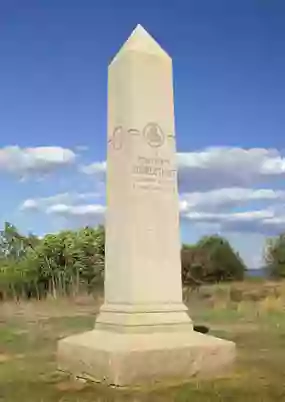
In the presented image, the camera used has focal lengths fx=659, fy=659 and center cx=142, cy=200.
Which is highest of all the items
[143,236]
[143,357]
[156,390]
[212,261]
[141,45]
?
[141,45]

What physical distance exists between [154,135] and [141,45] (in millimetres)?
1250

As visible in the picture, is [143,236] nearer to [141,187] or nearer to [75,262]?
[141,187]

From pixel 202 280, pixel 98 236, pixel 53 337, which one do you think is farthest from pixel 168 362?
pixel 98 236

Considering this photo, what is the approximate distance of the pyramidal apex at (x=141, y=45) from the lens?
28.9 ft

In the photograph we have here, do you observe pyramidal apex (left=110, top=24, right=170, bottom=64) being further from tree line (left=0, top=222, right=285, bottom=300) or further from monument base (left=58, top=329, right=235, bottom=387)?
tree line (left=0, top=222, right=285, bottom=300)

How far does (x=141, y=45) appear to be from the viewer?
29.1 ft

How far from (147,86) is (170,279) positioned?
8.41 feet

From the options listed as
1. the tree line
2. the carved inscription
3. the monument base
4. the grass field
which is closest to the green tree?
the tree line

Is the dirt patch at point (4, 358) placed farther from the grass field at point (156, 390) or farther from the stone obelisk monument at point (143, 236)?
the stone obelisk monument at point (143, 236)

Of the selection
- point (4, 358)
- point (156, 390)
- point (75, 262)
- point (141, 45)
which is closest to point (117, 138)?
point (141, 45)

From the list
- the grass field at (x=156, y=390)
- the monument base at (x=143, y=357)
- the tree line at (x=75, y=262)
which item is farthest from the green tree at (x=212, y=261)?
the monument base at (x=143, y=357)

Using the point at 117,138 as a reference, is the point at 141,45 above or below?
above

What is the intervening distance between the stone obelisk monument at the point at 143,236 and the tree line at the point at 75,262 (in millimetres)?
13937

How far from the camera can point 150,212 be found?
847cm
